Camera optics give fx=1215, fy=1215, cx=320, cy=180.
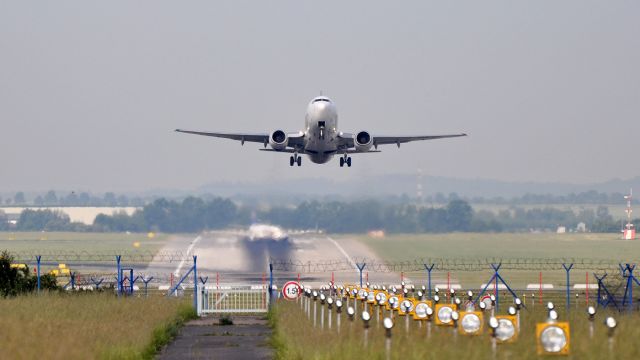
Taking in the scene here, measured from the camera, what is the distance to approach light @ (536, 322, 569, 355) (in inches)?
853

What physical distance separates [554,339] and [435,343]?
11.6 ft

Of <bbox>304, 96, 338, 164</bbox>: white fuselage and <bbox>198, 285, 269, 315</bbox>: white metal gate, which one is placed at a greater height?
<bbox>304, 96, 338, 164</bbox>: white fuselage

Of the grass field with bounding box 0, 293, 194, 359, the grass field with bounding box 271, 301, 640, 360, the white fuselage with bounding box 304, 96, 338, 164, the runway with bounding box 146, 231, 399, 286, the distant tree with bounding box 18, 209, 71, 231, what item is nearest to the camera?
the grass field with bounding box 271, 301, 640, 360

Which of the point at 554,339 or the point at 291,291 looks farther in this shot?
the point at 291,291

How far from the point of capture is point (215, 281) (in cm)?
7125

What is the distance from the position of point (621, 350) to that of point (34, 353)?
11203mm

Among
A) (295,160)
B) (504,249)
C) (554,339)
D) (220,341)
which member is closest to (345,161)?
(295,160)

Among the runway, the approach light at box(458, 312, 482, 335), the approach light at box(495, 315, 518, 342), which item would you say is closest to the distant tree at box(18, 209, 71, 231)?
the runway

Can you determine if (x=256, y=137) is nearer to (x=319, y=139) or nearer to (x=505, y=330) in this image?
(x=319, y=139)

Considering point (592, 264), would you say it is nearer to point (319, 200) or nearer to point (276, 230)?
point (276, 230)

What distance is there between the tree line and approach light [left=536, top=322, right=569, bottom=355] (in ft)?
205

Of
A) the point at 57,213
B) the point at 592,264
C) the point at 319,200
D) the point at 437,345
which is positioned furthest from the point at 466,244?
the point at 437,345

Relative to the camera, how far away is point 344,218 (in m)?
86.6

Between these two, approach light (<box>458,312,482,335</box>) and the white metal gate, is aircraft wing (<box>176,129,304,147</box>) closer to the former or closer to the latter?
the white metal gate
